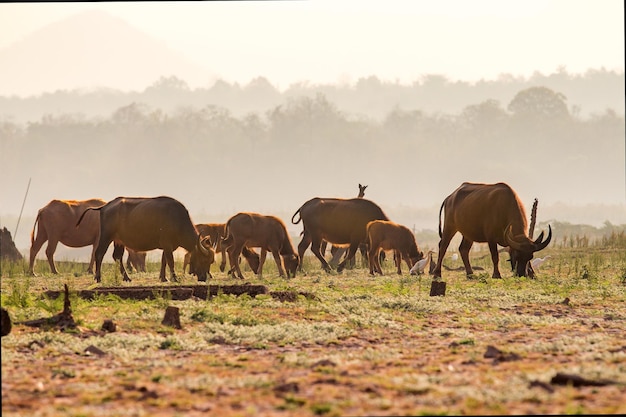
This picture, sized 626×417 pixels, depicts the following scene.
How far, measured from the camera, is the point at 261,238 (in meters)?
23.5

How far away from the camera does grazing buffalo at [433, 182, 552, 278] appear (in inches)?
835

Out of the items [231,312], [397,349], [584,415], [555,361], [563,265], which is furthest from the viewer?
[563,265]

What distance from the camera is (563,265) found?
88.6 feet

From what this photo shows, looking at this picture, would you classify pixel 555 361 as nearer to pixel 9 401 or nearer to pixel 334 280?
pixel 9 401

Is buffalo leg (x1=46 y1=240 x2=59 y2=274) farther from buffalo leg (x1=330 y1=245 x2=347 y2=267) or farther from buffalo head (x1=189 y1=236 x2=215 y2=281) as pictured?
buffalo leg (x1=330 y1=245 x2=347 y2=267)

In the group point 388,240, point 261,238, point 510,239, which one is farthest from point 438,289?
point 388,240

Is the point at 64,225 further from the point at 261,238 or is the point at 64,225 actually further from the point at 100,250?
the point at 261,238

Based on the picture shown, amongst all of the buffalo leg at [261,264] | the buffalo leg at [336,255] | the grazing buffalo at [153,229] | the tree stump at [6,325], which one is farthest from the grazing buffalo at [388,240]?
the tree stump at [6,325]

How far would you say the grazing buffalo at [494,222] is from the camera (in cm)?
2122

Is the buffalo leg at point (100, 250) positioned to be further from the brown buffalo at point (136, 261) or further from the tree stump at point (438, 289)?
the tree stump at point (438, 289)

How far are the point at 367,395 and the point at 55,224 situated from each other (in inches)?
848

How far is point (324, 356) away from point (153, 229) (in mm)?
12212

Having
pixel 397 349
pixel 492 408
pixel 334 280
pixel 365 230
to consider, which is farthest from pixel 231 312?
pixel 365 230

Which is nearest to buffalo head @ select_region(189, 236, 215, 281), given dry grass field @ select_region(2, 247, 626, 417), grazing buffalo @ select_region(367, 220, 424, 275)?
dry grass field @ select_region(2, 247, 626, 417)
